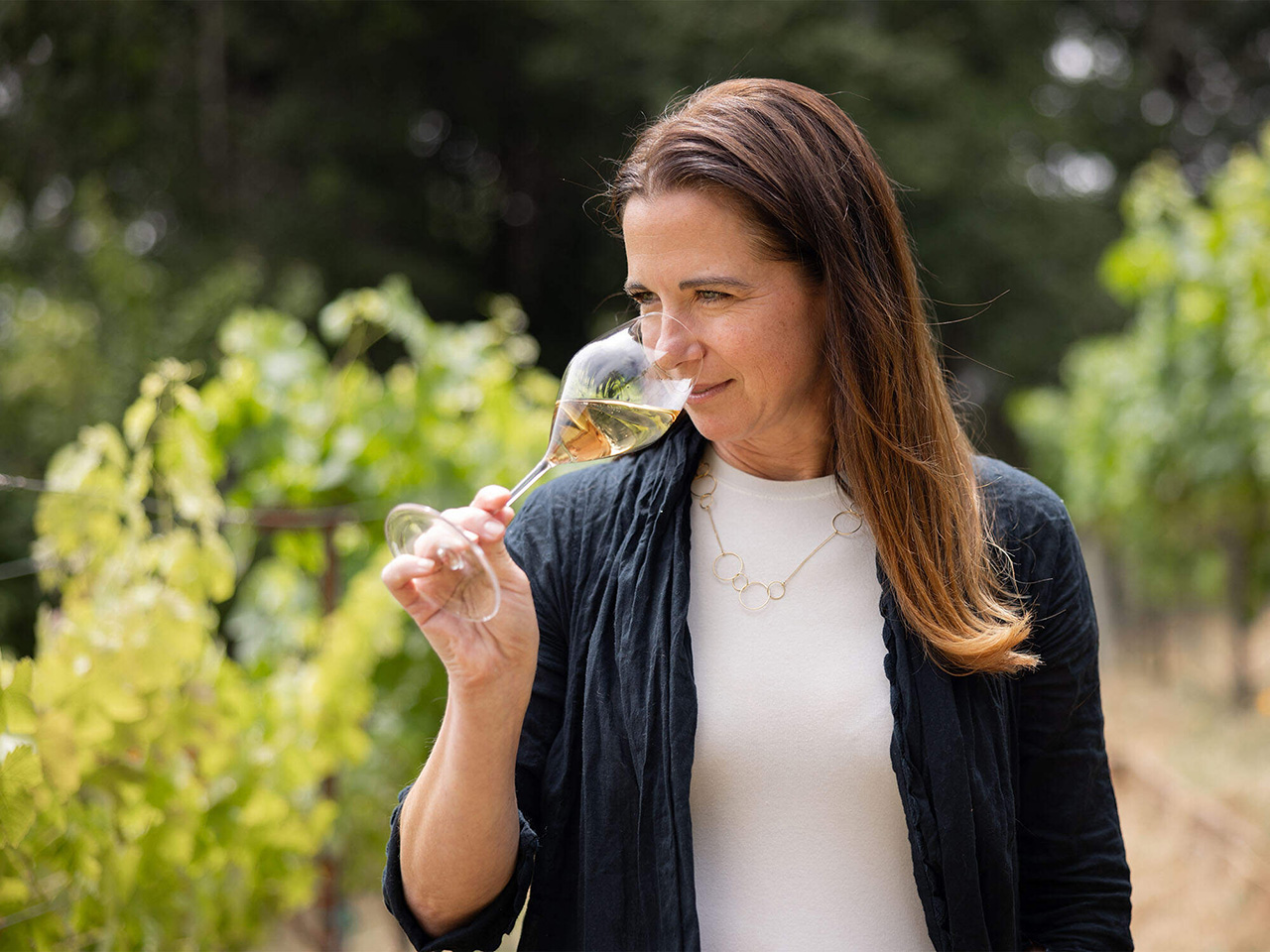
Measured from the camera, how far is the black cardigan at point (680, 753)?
1.40 m

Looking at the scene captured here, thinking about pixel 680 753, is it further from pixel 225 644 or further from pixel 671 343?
pixel 225 644

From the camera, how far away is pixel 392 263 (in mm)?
13062

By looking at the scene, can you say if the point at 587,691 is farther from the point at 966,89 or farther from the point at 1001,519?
the point at 966,89

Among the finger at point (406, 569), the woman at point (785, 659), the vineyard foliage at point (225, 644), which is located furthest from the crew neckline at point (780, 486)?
the vineyard foliage at point (225, 644)

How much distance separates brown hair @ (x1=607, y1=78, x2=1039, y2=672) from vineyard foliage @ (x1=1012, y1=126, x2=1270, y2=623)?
396 centimetres

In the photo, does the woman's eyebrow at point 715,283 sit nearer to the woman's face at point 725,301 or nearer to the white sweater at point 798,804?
the woman's face at point 725,301

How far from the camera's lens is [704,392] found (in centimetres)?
147

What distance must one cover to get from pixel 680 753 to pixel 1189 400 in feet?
Answer: 22.1

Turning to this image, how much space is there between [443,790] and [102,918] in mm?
732

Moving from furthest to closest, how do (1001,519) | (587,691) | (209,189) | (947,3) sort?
(947,3)
(209,189)
(1001,519)
(587,691)

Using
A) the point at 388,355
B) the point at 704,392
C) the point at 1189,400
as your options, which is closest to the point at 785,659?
the point at 704,392

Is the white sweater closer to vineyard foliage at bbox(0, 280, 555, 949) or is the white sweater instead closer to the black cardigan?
the black cardigan

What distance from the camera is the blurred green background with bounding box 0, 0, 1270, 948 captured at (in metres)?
1.97

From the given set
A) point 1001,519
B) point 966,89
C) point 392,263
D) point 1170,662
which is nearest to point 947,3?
point 966,89
